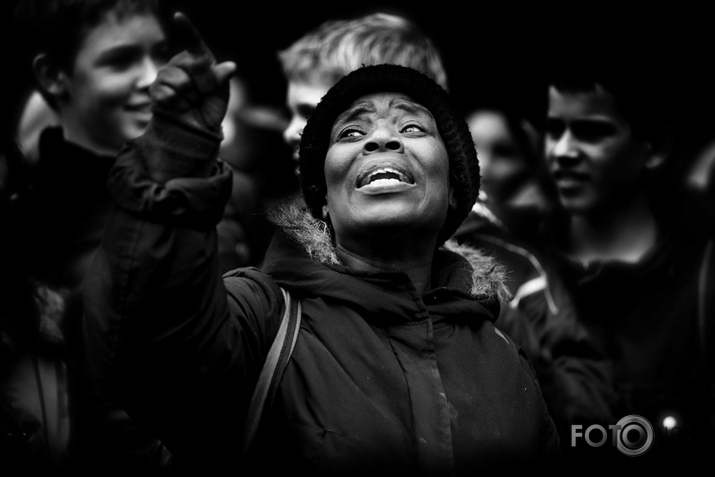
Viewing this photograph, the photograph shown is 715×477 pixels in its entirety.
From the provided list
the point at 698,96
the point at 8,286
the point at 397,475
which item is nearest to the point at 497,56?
the point at 698,96

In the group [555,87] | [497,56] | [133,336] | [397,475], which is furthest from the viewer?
[497,56]

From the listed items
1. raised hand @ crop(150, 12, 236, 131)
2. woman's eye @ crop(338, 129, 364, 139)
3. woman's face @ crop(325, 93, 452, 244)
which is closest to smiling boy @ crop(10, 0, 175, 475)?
woman's face @ crop(325, 93, 452, 244)

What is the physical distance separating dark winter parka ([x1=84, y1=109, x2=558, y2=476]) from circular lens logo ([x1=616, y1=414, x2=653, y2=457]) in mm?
1080

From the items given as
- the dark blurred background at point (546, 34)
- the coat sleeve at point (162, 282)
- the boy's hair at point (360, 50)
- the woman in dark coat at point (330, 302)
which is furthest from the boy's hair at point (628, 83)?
the coat sleeve at point (162, 282)

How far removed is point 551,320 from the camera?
429 centimetres

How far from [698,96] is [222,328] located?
3.56 meters

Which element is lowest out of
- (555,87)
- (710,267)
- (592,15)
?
(710,267)

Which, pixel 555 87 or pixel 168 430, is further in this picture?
pixel 555 87

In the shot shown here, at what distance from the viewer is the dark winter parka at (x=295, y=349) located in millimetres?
1917

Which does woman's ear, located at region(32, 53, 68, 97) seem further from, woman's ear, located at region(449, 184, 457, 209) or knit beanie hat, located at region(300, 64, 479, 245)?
woman's ear, located at region(449, 184, 457, 209)

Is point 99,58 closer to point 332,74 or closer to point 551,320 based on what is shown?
point 332,74

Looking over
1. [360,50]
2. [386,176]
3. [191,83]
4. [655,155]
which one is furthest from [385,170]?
[655,155]

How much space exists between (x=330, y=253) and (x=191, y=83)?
2.79 feet

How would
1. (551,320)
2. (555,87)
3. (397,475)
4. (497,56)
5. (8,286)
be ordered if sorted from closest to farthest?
(397,475), (8,286), (551,320), (555,87), (497,56)
